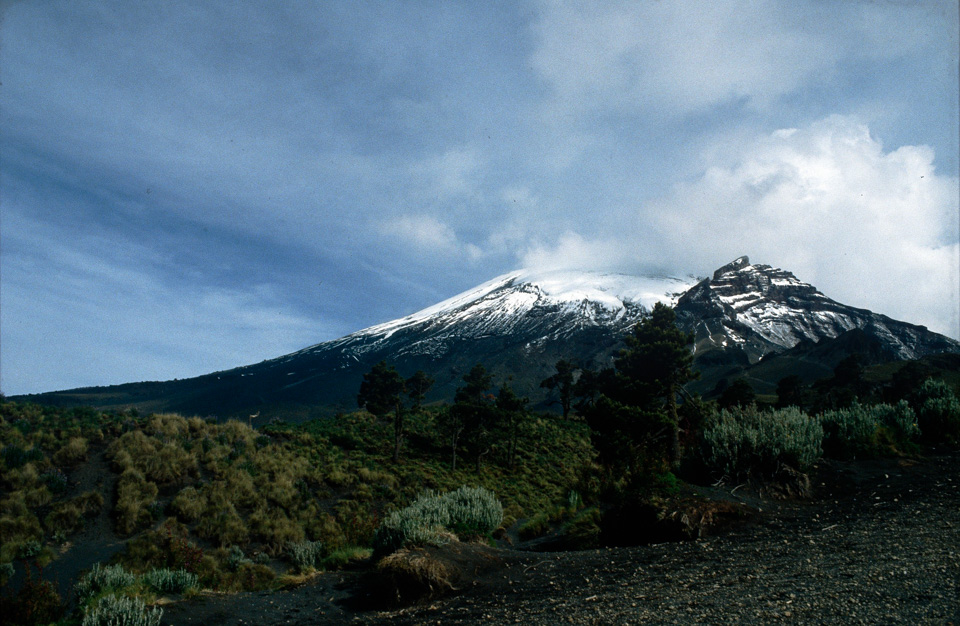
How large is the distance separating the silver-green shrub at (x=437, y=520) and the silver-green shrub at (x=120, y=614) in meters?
3.15

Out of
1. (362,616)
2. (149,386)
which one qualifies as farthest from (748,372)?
(149,386)

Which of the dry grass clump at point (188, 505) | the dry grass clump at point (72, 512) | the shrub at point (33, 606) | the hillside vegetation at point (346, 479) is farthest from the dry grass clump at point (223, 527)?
the shrub at point (33, 606)

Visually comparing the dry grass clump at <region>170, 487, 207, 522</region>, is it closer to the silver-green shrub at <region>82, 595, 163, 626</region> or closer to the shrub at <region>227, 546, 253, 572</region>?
the shrub at <region>227, 546, 253, 572</region>

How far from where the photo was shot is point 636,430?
1997 cm

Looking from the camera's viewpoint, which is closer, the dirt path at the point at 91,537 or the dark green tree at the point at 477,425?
→ the dirt path at the point at 91,537

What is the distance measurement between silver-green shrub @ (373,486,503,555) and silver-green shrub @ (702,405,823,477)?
433 cm

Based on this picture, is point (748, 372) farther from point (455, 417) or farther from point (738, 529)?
point (738, 529)

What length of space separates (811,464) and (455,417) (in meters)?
26.6

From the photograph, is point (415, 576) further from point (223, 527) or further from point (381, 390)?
point (381, 390)

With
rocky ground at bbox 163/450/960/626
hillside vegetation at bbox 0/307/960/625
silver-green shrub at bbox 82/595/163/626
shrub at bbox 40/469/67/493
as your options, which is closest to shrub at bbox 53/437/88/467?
hillside vegetation at bbox 0/307/960/625

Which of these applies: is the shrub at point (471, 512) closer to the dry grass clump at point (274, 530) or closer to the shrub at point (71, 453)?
the dry grass clump at point (274, 530)

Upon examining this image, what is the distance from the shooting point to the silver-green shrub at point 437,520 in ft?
24.4

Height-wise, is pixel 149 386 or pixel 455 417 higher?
pixel 149 386

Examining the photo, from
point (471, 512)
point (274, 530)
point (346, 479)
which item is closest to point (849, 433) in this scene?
point (471, 512)
